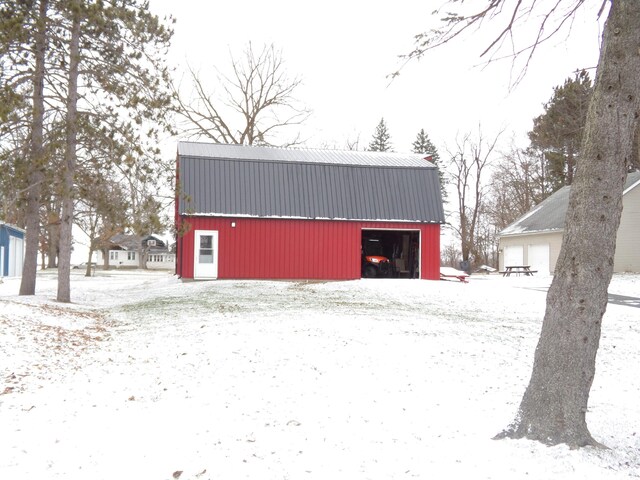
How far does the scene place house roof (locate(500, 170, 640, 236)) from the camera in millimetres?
28266

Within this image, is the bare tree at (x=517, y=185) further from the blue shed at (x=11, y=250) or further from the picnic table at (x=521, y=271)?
the blue shed at (x=11, y=250)

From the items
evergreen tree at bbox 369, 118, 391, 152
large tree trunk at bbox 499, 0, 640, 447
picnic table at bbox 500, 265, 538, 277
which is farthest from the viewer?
evergreen tree at bbox 369, 118, 391, 152

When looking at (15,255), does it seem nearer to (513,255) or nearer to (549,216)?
(513,255)

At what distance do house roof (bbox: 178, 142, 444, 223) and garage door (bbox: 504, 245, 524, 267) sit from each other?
39.0 feet

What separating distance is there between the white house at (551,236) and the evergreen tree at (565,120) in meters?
3.24

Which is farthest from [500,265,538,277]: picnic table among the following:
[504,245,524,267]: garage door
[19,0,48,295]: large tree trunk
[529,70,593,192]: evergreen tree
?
[19,0,48,295]: large tree trunk

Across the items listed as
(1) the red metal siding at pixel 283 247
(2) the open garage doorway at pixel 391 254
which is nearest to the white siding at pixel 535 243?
(2) the open garage doorway at pixel 391 254

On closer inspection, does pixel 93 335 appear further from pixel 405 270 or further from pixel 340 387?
pixel 405 270

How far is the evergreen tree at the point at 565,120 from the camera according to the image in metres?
6.47

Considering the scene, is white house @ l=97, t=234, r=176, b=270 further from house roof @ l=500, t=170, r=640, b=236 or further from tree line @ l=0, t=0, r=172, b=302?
tree line @ l=0, t=0, r=172, b=302

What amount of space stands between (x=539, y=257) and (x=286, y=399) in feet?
92.0

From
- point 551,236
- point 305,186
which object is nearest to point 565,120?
point 305,186

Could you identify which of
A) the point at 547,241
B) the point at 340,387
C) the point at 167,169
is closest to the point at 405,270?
the point at 547,241

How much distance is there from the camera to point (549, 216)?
30.8 m
